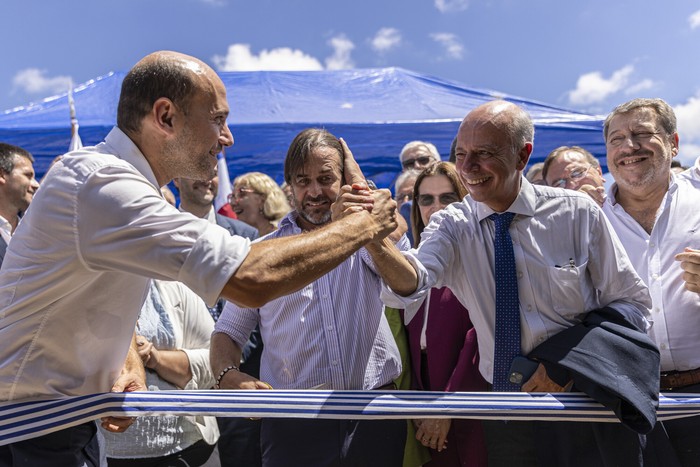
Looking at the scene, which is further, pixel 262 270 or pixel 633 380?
pixel 633 380

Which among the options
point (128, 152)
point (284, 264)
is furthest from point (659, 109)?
point (128, 152)

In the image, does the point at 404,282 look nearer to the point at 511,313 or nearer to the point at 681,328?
the point at 511,313

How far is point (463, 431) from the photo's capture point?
306 centimetres

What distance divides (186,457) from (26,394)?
1509 millimetres

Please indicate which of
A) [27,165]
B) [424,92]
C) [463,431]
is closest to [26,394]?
[463,431]

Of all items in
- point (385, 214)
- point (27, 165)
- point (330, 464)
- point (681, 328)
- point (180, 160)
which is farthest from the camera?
point (27, 165)

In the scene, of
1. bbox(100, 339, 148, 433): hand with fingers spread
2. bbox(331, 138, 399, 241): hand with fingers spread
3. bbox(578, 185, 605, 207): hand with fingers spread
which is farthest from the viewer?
bbox(578, 185, 605, 207): hand with fingers spread

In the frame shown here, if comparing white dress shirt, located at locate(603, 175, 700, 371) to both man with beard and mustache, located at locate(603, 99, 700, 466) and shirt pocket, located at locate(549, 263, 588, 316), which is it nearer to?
man with beard and mustache, located at locate(603, 99, 700, 466)

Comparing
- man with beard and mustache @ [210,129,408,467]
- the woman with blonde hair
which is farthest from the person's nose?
the woman with blonde hair

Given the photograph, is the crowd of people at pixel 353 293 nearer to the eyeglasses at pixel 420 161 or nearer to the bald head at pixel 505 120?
the bald head at pixel 505 120

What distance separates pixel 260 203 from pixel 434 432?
317 cm

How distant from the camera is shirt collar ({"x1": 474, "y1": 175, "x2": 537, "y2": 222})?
2.68 m

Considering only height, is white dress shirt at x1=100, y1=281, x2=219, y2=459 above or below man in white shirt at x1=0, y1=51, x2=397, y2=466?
below

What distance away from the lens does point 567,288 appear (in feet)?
8.39
